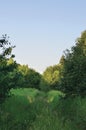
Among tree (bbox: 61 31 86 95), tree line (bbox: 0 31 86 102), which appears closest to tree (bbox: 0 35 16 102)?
tree line (bbox: 0 31 86 102)

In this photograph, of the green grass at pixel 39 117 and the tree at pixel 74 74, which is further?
the tree at pixel 74 74

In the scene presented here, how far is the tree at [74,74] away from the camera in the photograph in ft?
96.2

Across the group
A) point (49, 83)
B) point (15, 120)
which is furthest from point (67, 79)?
point (49, 83)

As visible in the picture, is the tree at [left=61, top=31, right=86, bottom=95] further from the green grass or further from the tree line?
the green grass

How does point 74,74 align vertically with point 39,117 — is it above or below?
above

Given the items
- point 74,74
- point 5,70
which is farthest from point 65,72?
point 5,70

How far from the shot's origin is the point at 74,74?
98.5 feet

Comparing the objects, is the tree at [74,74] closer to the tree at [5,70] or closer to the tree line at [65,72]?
the tree line at [65,72]

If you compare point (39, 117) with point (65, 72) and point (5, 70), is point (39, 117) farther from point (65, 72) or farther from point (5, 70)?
point (65, 72)

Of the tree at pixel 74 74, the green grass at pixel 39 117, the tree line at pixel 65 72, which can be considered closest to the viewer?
the green grass at pixel 39 117

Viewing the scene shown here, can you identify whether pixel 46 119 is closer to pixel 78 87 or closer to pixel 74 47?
pixel 78 87

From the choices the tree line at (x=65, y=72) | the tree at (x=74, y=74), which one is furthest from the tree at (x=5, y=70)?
the tree at (x=74, y=74)

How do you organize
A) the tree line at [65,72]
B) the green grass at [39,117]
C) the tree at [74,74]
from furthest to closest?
1. the tree at [74,74]
2. the tree line at [65,72]
3. the green grass at [39,117]

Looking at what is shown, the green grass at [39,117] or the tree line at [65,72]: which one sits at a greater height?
the tree line at [65,72]
